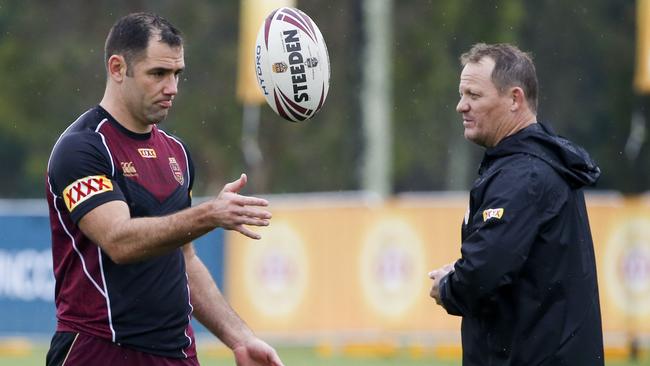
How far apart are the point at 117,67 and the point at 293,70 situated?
3.42 feet

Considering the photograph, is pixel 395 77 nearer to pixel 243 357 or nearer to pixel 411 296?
pixel 411 296

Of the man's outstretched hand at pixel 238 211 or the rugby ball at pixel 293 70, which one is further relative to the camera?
the rugby ball at pixel 293 70

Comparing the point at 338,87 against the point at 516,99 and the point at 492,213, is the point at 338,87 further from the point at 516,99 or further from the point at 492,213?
the point at 492,213

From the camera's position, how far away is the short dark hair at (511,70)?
19.2ft

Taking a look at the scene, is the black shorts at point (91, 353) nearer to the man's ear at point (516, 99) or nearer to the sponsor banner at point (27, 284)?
the man's ear at point (516, 99)

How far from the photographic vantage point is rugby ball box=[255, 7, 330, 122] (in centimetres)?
658


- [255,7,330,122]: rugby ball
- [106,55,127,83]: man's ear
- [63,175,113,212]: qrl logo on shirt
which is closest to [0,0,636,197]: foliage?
[255,7,330,122]: rugby ball

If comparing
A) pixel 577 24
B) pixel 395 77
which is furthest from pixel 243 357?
pixel 577 24

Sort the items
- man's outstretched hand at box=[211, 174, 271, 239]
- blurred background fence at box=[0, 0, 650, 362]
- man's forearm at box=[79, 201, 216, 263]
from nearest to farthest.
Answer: man's outstretched hand at box=[211, 174, 271, 239] → man's forearm at box=[79, 201, 216, 263] → blurred background fence at box=[0, 0, 650, 362]

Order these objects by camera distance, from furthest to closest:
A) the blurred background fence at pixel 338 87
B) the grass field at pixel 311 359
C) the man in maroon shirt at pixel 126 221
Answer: the blurred background fence at pixel 338 87, the grass field at pixel 311 359, the man in maroon shirt at pixel 126 221

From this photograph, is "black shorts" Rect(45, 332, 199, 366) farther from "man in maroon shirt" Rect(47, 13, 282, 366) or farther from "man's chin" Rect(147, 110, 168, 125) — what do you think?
"man's chin" Rect(147, 110, 168, 125)

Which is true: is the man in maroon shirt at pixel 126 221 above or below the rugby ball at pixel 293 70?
below

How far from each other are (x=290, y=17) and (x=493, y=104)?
1435mm

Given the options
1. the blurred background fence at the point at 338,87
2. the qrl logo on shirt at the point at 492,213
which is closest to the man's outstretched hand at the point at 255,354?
the qrl logo on shirt at the point at 492,213
